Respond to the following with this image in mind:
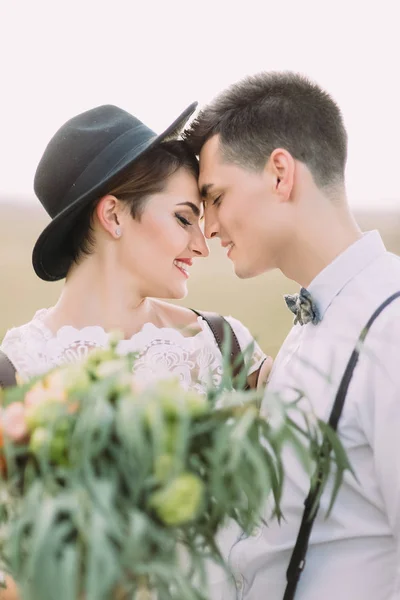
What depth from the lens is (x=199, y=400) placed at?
76 centimetres

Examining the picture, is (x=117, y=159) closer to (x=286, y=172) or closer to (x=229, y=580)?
(x=286, y=172)

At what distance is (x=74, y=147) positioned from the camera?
1.67 meters

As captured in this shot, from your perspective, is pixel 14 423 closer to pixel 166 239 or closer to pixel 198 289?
pixel 166 239

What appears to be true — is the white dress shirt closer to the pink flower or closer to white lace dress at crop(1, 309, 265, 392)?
white lace dress at crop(1, 309, 265, 392)

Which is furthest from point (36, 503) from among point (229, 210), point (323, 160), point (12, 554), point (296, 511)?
point (323, 160)

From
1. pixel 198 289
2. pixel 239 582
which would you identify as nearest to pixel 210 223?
pixel 239 582

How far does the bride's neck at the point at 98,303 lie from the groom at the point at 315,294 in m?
0.27

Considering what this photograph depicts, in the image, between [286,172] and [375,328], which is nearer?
[375,328]

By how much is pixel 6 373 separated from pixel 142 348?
13.4 inches

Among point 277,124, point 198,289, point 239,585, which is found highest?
point 277,124

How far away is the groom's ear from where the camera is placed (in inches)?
60.6

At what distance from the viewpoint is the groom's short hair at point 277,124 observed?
5.23 feet

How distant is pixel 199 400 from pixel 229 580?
747 millimetres

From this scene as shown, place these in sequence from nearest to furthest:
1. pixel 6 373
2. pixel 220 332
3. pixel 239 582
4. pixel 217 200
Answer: pixel 239 582
pixel 6 373
pixel 217 200
pixel 220 332
